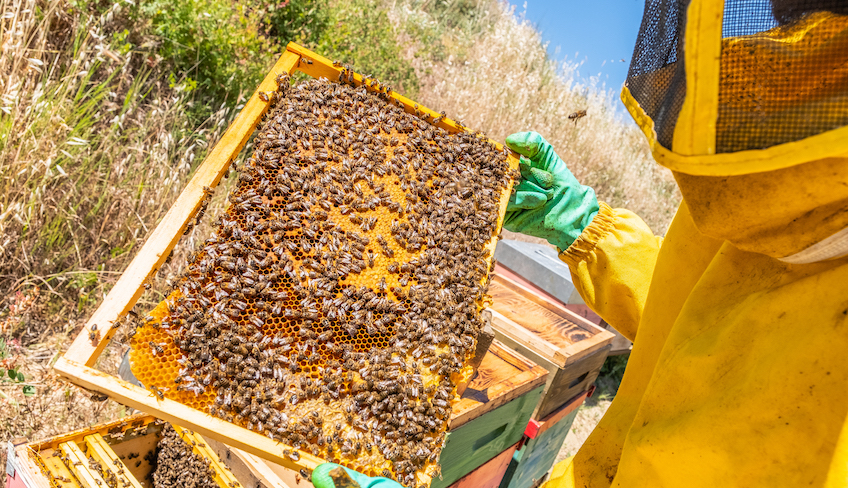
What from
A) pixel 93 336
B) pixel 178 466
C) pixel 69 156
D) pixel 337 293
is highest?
pixel 337 293

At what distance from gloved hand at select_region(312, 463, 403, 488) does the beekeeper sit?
0.03 m

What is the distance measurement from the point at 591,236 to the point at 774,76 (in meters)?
1.81

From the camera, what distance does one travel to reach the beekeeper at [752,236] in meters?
1.05

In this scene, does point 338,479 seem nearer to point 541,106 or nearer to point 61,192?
point 61,192

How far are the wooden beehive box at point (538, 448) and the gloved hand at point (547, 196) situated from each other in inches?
62.0

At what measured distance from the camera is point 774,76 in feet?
3.53

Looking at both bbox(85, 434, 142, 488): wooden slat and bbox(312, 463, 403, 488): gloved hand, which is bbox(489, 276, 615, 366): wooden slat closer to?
bbox(312, 463, 403, 488): gloved hand

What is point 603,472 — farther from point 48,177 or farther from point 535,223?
point 48,177

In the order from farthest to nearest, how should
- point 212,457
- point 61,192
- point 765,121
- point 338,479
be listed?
point 61,192
point 212,457
point 338,479
point 765,121

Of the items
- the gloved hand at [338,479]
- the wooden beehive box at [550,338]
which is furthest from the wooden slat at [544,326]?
the gloved hand at [338,479]

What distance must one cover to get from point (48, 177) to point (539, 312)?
165 inches

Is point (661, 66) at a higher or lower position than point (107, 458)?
higher

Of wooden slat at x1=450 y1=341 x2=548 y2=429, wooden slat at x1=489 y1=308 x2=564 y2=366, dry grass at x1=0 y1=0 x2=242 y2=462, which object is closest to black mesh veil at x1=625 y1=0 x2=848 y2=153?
wooden slat at x1=450 y1=341 x2=548 y2=429

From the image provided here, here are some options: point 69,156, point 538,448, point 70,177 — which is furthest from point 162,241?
point 538,448
